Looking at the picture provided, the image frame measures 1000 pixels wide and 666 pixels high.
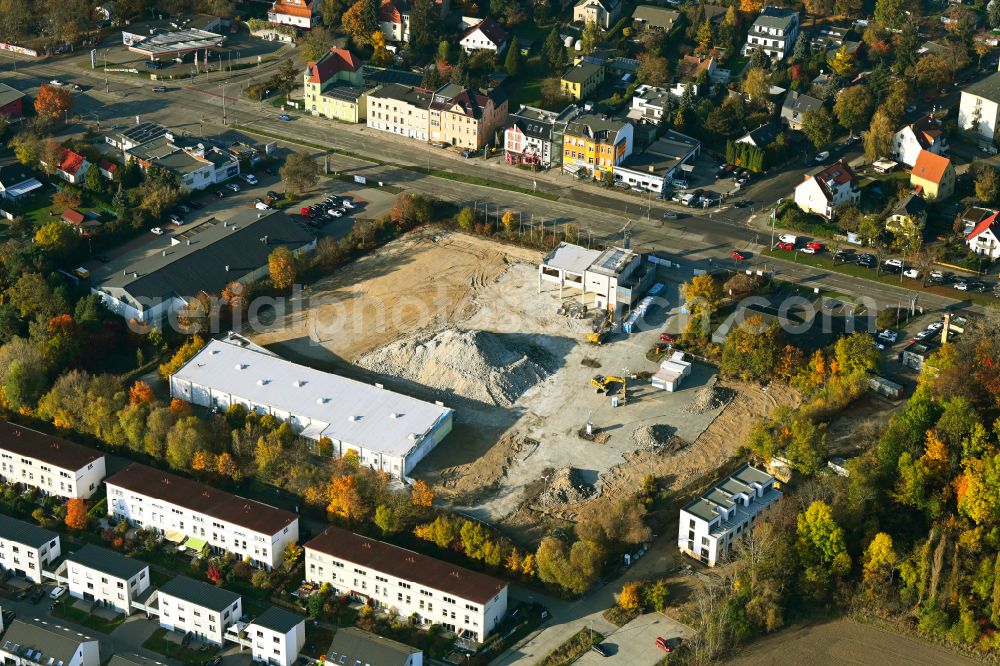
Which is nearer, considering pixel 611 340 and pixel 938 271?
pixel 611 340

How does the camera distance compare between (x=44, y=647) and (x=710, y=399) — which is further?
(x=710, y=399)

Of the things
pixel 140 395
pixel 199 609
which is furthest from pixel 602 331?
pixel 199 609

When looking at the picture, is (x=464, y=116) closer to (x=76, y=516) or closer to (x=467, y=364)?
(x=467, y=364)

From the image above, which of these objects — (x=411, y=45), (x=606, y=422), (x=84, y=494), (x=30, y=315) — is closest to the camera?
(x=84, y=494)

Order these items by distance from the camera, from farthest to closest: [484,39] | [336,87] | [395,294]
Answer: [484,39]
[336,87]
[395,294]

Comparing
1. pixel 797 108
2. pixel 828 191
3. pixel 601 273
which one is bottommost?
pixel 601 273

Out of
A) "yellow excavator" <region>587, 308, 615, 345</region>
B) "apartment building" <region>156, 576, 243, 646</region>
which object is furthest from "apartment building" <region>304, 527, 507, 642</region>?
"yellow excavator" <region>587, 308, 615, 345</region>

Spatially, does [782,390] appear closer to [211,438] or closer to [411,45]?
[211,438]

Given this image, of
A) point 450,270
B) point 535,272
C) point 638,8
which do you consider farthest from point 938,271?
point 638,8
